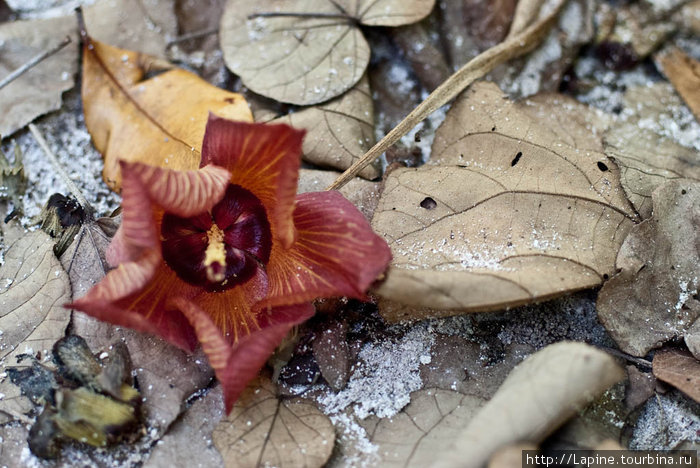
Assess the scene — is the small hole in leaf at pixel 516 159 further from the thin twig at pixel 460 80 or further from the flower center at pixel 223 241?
the flower center at pixel 223 241

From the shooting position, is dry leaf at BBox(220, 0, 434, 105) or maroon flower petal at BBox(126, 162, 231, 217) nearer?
maroon flower petal at BBox(126, 162, 231, 217)

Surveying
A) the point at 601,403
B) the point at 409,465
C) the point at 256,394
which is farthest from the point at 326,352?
the point at 601,403

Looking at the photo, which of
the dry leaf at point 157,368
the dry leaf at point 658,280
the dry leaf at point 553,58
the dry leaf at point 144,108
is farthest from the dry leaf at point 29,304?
the dry leaf at point 553,58

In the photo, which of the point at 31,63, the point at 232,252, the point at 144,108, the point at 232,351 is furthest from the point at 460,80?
the point at 31,63

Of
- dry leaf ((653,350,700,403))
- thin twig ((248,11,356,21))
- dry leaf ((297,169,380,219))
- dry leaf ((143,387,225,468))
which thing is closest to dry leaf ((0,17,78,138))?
thin twig ((248,11,356,21))

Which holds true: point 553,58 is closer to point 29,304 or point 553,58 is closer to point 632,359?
point 632,359

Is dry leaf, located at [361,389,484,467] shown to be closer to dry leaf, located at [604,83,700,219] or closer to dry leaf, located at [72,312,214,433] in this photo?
dry leaf, located at [72,312,214,433]

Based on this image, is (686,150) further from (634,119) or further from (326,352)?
(326,352)
